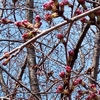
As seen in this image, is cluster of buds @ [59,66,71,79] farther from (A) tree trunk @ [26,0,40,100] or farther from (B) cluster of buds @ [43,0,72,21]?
(A) tree trunk @ [26,0,40,100]

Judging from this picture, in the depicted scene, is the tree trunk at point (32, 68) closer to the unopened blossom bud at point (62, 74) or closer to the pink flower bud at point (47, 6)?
the unopened blossom bud at point (62, 74)

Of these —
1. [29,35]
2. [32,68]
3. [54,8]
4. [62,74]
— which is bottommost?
[32,68]

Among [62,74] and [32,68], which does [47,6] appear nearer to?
[62,74]

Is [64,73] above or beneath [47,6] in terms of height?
beneath

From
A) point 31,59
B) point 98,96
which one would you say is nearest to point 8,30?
point 31,59

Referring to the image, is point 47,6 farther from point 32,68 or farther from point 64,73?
point 32,68

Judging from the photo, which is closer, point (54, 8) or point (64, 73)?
point (54, 8)

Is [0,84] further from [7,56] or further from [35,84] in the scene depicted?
[7,56]

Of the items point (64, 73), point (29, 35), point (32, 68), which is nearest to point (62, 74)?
point (64, 73)

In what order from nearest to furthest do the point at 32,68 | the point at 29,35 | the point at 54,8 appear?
the point at 54,8 < the point at 29,35 < the point at 32,68

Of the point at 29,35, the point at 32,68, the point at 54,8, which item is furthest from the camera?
the point at 32,68

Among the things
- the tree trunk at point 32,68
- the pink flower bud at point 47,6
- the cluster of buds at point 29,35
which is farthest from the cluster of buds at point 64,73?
the tree trunk at point 32,68

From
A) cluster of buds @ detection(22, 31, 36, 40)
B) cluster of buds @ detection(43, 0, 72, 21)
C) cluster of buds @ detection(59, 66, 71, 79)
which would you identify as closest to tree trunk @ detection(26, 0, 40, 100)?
cluster of buds @ detection(59, 66, 71, 79)

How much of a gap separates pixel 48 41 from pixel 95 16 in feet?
13.3
